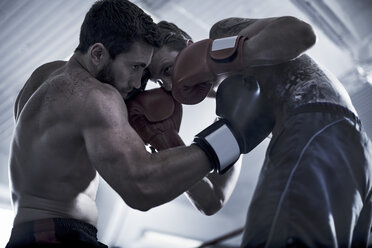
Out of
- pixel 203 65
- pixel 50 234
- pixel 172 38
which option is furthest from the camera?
pixel 172 38

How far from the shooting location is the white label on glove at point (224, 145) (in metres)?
1.33

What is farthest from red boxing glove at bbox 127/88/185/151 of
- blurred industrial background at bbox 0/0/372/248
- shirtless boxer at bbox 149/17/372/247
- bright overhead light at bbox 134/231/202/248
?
bright overhead light at bbox 134/231/202/248

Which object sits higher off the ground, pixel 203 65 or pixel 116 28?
pixel 116 28

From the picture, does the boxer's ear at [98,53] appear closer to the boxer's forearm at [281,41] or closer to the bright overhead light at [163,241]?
the boxer's forearm at [281,41]

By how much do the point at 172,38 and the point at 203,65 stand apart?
48cm

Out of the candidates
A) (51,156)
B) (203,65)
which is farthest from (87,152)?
(203,65)

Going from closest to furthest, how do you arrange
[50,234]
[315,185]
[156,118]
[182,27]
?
[315,185] < [50,234] < [156,118] < [182,27]

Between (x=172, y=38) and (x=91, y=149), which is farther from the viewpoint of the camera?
(x=172, y=38)

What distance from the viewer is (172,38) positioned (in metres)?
1.93

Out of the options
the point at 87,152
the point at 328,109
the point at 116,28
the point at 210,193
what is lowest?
the point at 210,193

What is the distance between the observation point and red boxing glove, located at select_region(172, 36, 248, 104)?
142 cm

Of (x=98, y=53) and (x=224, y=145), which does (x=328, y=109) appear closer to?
(x=224, y=145)

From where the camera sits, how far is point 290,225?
106 centimetres

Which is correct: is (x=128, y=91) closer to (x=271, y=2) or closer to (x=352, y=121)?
(x=352, y=121)
